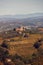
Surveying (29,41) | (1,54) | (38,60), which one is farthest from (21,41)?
(38,60)

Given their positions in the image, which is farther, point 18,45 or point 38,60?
point 18,45

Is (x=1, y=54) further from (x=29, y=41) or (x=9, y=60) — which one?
(x=29, y=41)

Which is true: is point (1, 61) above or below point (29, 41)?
above

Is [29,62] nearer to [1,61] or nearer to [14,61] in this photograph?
[14,61]

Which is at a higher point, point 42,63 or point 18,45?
point 42,63

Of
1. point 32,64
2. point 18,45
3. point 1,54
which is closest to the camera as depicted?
point 32,64

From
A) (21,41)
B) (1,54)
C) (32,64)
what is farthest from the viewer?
(21,41)

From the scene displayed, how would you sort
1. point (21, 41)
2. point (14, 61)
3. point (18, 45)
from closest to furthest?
1. point (14, 61)
2. point (18, 45)
3. point (21, 41)

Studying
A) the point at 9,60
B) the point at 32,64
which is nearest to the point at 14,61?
the point at 9,60

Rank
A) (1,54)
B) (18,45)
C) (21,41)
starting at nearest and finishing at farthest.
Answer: (1,54) → (18,45) → (21,41)
